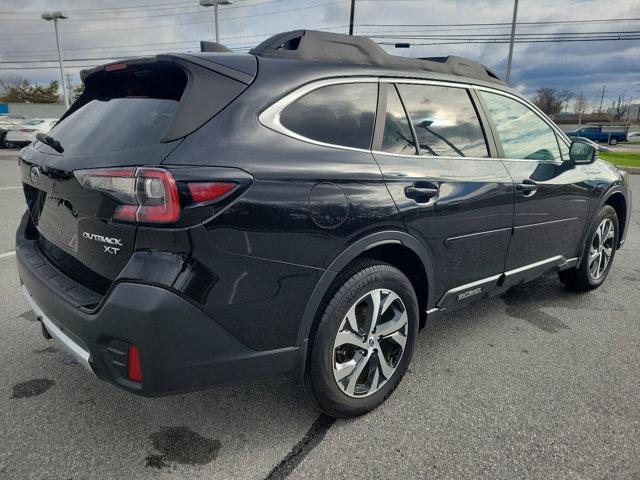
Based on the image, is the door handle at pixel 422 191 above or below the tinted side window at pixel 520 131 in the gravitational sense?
below

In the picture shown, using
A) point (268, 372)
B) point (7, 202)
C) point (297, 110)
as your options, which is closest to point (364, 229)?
point (297, 110)

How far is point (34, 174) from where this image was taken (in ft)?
8.09

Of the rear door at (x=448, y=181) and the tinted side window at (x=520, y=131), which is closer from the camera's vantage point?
the rear door at (x=448, y=181)

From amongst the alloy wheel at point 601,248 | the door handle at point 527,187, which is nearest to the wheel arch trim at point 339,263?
the door handle at point 527,187

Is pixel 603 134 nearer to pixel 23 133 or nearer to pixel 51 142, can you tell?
pixel 23 133

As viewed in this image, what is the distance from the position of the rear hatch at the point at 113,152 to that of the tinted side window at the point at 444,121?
103cm

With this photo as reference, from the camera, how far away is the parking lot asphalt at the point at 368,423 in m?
2.10

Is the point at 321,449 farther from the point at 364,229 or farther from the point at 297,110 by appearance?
the point at 297,110

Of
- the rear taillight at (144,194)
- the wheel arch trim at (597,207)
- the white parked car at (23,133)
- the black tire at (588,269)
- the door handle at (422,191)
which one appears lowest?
the white parked car at (23,133)

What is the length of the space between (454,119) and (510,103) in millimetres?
747

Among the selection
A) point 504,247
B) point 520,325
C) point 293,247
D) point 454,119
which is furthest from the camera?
point 520,325

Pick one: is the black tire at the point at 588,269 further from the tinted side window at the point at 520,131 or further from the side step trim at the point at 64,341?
the side step trim at the point at 64,341

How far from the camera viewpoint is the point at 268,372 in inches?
82.1

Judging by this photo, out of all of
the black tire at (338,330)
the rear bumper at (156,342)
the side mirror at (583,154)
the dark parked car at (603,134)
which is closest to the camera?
the rear bumper at (156,342)
